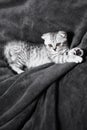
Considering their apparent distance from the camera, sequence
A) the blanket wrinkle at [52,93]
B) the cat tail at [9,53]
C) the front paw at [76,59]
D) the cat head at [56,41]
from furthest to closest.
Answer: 1. the cat tail at [9,53]
2. the cat head at [56,41]
3. the front paw at [76,59]
4. the blanket wrinkle at [52,93]

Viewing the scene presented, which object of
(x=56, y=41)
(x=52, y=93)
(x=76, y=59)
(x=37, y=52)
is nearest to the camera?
(x=52, y=93)

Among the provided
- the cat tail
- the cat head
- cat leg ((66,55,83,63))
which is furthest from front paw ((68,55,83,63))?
the cat tail

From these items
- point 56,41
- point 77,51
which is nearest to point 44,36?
point 56,41

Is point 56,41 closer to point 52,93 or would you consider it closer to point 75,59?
point 75,59

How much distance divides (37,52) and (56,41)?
19 cm

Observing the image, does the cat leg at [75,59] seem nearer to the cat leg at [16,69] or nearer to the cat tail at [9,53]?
the cat leg at [16,69]

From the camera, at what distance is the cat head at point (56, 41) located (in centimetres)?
163

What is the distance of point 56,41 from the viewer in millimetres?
1637

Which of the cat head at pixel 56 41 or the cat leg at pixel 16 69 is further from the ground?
the cat head at pixel 56 41

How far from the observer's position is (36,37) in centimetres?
183

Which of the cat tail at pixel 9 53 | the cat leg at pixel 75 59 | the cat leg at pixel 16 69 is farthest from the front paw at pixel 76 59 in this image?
the cat tail at pixel 9 53

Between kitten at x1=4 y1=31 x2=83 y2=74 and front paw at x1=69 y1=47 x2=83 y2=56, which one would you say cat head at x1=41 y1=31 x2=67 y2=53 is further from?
front paw at x1=69 y1=47 x2=83 y2=56

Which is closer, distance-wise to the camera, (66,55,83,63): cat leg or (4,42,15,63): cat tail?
(66,55,83,63): cat leg

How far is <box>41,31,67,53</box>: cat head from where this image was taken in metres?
1.63
